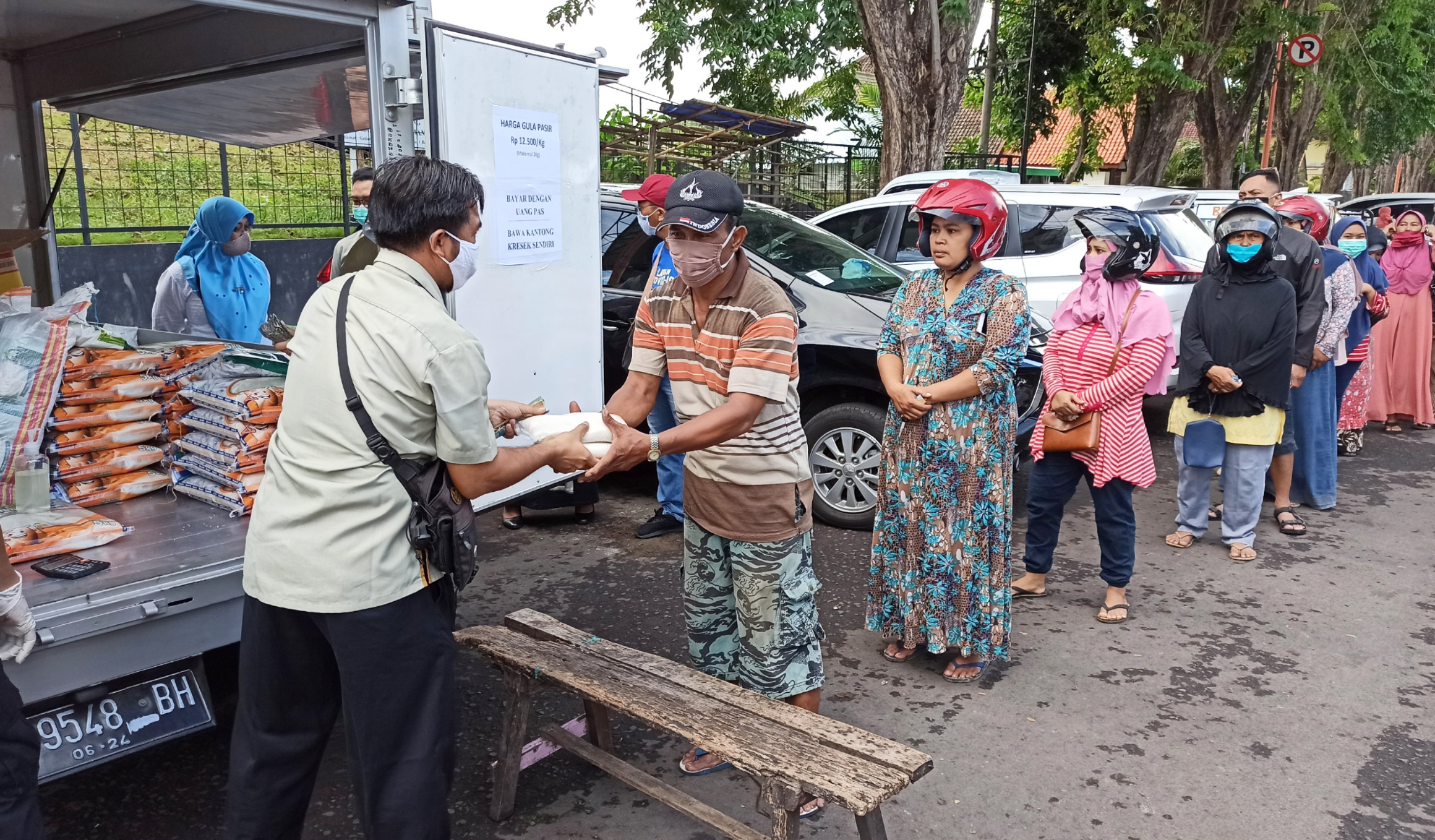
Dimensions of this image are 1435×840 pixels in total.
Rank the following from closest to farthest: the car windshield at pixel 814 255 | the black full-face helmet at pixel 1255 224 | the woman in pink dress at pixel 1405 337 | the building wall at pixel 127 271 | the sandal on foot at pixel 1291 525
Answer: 1. the black full-face helmet at pixel 1255 224
2. the sandal on foot at pixel 1291 525
3. the car windshield at pixel 814 255
4. the woman in pink dress at pixel 1405 337
5. the building wall at pixel 127 271

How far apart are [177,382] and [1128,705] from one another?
147 inches

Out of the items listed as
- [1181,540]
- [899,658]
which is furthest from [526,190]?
[1181,540]

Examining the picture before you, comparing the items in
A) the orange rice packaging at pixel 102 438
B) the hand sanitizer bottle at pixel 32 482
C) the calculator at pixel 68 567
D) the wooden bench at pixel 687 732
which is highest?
the orange rice packaging at pixel 102 438

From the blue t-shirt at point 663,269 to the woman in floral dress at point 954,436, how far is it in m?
0.96

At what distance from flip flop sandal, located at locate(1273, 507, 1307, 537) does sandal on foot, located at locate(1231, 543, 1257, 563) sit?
518 millimetres

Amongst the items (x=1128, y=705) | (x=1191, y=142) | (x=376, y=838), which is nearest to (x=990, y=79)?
(x=1128, y=705)

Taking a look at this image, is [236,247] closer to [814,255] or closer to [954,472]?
[814,255]

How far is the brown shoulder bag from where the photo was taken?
14.5 feet

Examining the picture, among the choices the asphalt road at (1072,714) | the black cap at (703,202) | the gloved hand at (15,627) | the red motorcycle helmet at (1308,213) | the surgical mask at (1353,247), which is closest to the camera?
the gloved hand at (15,627)

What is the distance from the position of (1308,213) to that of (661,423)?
4365mm

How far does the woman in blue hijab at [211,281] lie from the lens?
17.9 ft

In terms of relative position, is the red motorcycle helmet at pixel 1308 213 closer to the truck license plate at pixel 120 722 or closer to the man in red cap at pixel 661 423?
the man in red cap at pixel 661 423

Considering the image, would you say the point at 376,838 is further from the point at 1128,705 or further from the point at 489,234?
the point at 1128,705

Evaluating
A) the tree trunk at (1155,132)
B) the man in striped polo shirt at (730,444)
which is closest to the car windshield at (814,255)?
the man in striped polo shirt at (730,444)
